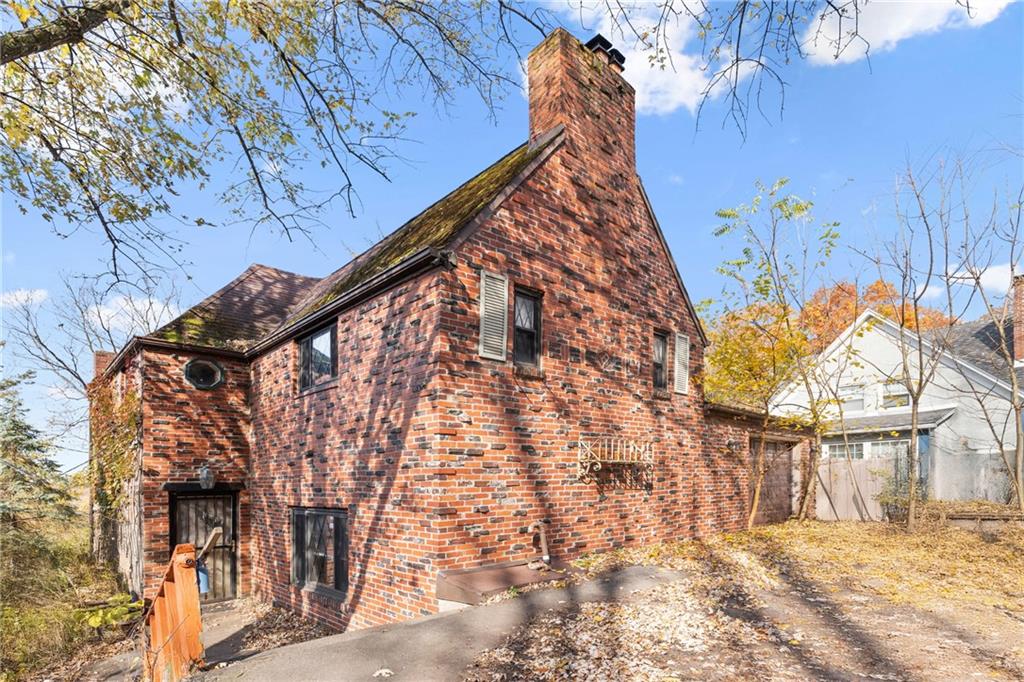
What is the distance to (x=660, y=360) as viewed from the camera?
36.9ft

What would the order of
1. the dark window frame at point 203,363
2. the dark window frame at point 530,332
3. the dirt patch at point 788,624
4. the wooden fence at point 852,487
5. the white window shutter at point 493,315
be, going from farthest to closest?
the wooden fence at point 852,487 < the dark window frame at point 203,363 < the dark window frame at point 530,332 < the white window shutter at point 493,315 < the dirt patch at point 788,624

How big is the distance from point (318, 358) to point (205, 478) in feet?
12.6

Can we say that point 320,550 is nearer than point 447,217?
No

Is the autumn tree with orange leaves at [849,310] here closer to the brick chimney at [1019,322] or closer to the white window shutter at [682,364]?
the brick chimney at [1019,322]

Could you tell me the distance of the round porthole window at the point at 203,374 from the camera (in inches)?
476

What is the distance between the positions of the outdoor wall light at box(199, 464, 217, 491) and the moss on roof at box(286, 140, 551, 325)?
431cm

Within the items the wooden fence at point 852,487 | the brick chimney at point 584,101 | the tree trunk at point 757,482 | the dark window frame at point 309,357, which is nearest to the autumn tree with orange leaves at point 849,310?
the wooden fence at point 852,487

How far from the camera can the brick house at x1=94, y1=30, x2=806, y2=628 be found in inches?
297

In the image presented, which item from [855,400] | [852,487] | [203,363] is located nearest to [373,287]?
[203,363]

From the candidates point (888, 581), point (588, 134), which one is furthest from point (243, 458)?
point (888, 581)

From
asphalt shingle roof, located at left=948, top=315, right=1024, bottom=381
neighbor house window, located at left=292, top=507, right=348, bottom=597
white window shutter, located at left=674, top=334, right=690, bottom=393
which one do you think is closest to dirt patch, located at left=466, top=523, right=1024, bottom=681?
white window shutter, located at left=674, top=334, right=690, bottom=393

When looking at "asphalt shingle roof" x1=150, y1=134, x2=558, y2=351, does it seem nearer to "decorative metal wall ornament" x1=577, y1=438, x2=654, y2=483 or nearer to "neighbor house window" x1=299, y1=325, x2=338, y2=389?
"neighbor house window" x1=299, y1=325, x2=338, y2=389

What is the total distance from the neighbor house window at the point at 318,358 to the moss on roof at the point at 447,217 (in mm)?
578

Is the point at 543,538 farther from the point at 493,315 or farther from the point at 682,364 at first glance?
the point at 682,364
